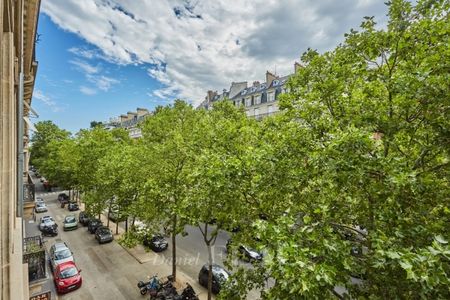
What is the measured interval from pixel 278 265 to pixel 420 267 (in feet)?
6.36

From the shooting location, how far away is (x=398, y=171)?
14.5 feet

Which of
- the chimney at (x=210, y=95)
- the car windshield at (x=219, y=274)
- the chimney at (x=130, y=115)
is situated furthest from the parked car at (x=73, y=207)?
the chimney at (x=130, y=115)

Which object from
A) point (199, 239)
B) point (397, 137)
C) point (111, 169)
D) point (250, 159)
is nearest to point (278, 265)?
point (250, 159)

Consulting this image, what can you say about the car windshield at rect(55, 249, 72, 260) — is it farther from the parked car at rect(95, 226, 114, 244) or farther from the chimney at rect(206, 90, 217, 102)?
the chimney at rect(206, 90, 217, 102)

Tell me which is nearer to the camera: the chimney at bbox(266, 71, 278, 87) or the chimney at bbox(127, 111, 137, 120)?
the chimney at bbox(266, 71, 278, 87)

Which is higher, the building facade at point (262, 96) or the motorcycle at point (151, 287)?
the building facade at point (262, 96)

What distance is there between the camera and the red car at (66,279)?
1354 centimetres

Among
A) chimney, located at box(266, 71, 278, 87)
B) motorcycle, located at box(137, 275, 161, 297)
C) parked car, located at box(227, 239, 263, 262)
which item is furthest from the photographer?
chimney, located at box(266, 71, 278, 87)

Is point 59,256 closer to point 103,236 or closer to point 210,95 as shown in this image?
point 103,236

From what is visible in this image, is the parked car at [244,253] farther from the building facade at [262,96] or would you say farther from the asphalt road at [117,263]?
the building facade at [262,96]

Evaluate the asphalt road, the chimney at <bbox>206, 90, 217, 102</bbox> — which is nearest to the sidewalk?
the asphalt road

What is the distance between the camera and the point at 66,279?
13.7 metres

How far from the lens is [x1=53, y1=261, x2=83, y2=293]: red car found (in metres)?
13.5

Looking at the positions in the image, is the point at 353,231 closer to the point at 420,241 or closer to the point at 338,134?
the point at 420,241
